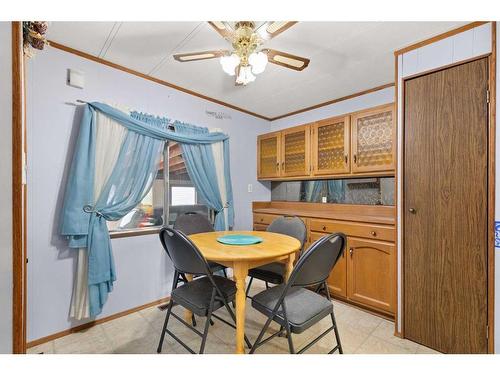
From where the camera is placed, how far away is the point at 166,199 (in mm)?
2619

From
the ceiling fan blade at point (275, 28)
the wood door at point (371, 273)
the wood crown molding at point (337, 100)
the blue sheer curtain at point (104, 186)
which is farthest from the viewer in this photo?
the wood crown molding at point (337, 100)

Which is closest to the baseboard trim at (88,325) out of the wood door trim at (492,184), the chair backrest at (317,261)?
the chair backrest at (317,261)

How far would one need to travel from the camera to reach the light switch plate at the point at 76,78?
189 cm

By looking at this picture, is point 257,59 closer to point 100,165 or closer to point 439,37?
point 439,37

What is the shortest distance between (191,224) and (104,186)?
840 mm

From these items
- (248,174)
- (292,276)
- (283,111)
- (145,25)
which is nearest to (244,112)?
(283,111)

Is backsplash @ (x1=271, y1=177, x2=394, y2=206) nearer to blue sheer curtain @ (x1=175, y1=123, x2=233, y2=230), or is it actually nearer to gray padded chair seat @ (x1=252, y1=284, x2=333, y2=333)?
blue sheer curtain @ (x1=175, y1=123, x2=233, y2=230)

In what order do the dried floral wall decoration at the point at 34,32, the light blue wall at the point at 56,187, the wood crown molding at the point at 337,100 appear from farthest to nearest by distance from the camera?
the wood crown molding at the point at 337,100
the light blue wall at the point at 56,187
the dried floral wall decoration at the point at 34,32

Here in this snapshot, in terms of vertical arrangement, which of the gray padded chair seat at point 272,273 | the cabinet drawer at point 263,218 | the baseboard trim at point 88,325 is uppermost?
the cabinet drawer at point 263,218

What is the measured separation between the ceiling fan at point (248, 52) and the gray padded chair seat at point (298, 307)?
1.43m

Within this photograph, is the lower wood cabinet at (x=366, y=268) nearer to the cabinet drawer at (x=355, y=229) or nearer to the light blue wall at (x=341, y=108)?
the cabinet drawer at (x=355, y=229)

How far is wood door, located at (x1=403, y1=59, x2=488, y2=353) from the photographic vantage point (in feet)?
5.10

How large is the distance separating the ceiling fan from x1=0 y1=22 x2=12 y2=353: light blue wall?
1.07 meters

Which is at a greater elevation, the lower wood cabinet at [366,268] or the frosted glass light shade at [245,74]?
the frosted glass light shade at [245,74]
